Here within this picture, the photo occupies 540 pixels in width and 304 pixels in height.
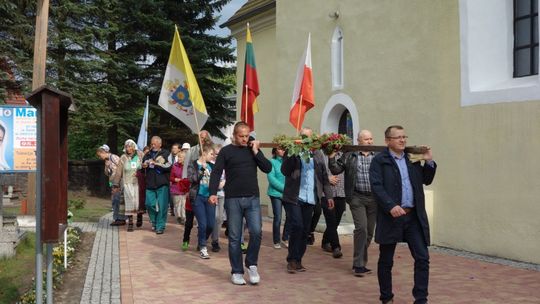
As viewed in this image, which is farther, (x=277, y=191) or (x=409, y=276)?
(x=277, y=191)

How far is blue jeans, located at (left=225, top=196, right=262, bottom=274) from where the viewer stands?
7.06 meters

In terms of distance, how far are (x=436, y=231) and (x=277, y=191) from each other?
9.14 feet

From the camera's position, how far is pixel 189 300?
20.5 feet

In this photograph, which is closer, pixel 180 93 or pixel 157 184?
pixel 180 93

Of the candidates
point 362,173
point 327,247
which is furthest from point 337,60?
point 362,173

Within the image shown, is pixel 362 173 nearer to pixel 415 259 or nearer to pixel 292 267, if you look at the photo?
pixel 292 267

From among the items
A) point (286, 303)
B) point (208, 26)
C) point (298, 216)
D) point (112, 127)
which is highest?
point (208, 26)

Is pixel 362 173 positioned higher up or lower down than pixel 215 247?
higher up

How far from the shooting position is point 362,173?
7.69 meters

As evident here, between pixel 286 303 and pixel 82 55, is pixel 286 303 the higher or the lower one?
the lower one

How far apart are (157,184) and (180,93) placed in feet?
9.95

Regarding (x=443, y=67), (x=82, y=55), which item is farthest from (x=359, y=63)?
(x=82, y=55)

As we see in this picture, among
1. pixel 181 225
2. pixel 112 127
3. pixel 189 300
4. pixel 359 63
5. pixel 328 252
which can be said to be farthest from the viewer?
pixel 112 127

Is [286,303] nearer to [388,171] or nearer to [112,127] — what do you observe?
[388,171]
